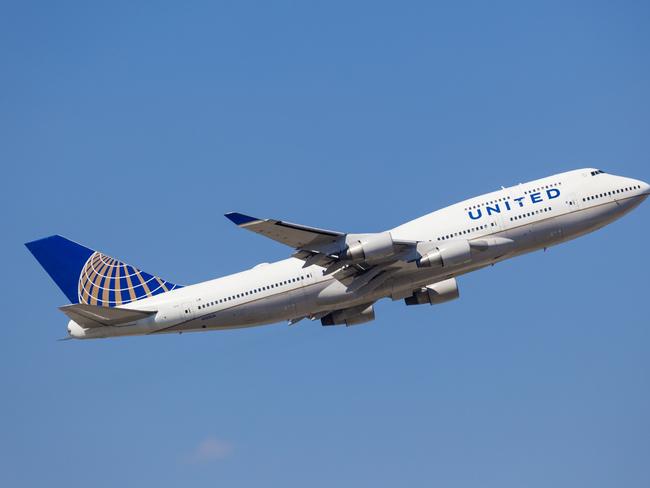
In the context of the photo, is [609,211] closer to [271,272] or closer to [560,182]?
[560,182]

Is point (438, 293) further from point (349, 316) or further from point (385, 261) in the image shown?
point (385, 261)

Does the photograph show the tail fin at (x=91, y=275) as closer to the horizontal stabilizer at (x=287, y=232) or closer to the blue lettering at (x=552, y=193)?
the horizontal stabilizer at (x=287, y=232)

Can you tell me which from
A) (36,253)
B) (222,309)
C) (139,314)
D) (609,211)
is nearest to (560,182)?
(609,211)

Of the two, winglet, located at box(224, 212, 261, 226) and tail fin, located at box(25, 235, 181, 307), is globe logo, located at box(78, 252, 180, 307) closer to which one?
tail fin, located at box(25, 235, 181, 307)

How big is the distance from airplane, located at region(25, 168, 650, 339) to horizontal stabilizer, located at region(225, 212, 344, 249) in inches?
12.5

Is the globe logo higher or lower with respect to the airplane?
higher

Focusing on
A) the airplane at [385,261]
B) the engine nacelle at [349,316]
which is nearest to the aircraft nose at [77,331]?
the airplane at [385,261]

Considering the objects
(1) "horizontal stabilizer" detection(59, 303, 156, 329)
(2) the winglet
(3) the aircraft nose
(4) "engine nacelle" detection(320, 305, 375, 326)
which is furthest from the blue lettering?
(3) the aircraft nose

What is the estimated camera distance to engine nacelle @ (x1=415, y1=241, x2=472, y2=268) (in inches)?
1896

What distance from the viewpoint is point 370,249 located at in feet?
155

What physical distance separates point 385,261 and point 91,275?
1714cm

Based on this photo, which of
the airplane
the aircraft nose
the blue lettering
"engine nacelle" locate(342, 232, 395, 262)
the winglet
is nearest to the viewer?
the winglet

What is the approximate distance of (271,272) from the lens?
5038 centimetres

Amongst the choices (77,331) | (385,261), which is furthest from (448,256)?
(77,331)
